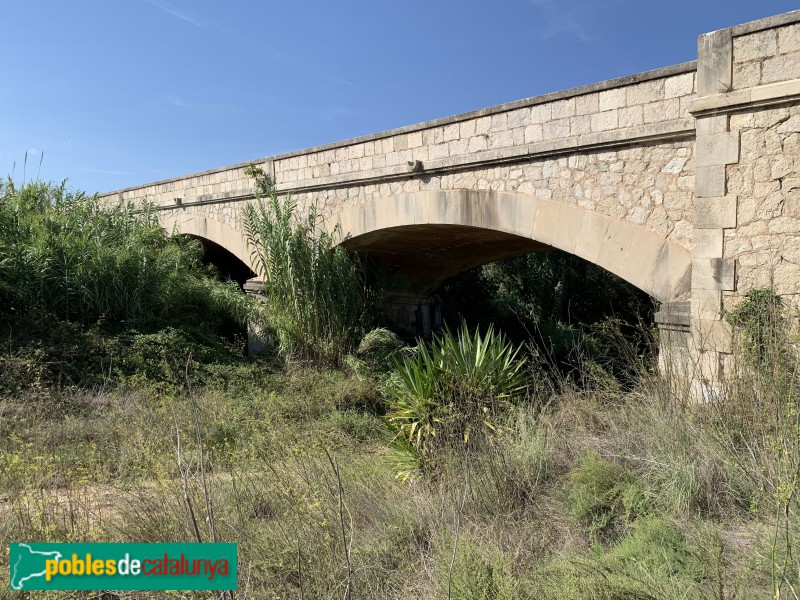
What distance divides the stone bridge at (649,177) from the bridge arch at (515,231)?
0.01 m

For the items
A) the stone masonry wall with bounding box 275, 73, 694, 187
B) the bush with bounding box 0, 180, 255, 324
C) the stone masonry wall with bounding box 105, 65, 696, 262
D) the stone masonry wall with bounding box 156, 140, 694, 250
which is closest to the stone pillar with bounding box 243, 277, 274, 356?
the bush with bounding box 0, 180, 255, 324

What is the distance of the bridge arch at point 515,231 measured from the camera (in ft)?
17.4

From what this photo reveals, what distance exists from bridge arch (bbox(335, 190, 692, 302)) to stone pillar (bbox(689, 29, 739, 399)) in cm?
27

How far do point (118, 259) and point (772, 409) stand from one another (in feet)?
27.6

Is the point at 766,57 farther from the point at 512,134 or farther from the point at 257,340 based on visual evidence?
the point at 257,340

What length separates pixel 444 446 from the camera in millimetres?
4277

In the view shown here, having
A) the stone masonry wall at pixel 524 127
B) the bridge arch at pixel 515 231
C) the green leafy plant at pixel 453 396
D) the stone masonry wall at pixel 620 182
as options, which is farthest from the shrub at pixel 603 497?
the stone masonry wall at pixel 524 127

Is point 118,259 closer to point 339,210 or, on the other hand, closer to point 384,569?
point 339,210

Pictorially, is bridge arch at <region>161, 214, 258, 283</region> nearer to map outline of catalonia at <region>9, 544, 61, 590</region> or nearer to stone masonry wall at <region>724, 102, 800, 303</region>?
stone masonry wall at <region>724, 102, 800, 303</region>

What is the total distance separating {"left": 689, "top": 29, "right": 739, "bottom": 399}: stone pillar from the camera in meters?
4.66

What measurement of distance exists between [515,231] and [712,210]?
2.17 metres

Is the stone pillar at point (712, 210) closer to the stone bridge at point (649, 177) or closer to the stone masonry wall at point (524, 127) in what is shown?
the stone bridge at point (649, 177)

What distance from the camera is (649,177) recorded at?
538 centimetres

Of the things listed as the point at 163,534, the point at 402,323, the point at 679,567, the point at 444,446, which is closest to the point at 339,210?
the point at 402,323
